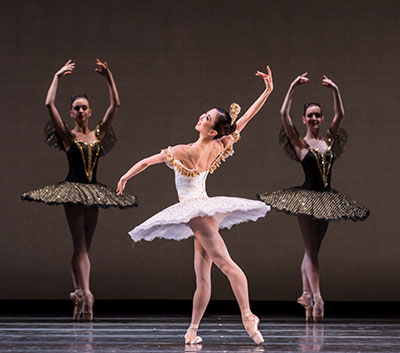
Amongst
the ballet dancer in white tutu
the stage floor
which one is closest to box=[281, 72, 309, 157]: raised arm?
the ballet dancer in white tutu

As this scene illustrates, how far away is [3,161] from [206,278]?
3.34 metres

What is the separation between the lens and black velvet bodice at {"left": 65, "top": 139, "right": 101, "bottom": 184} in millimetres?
5418

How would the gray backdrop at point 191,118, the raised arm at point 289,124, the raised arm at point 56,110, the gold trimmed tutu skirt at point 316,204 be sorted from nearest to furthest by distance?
1. the gold trimmed tutu skirt at point 316,204
2. the raised arm at point 56,110
3. the raised arm at point 289,124
4. the gray backdrop at point 191,118

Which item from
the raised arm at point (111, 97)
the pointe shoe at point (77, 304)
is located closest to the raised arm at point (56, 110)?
the raised arm at point (111, 97)

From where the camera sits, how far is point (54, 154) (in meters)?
6.87

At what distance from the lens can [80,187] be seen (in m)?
5.35

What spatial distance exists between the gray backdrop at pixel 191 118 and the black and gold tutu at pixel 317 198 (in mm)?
1300

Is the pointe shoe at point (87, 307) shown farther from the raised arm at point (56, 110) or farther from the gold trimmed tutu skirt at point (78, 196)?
Result: the raised arm at point (56, 110)

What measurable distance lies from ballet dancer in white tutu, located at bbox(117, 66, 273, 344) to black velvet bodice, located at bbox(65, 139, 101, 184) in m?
→ 1.45

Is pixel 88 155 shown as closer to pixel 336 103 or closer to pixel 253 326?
pixel 336 103

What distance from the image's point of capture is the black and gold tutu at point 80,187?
523 centimetres

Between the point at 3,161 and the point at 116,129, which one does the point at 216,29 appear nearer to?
the point at 116,129

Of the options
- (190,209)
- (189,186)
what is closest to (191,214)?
(190,209)

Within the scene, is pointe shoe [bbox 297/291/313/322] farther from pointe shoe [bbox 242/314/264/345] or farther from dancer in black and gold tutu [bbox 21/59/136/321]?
pointe shoe [bbox 242/314/264/345]
